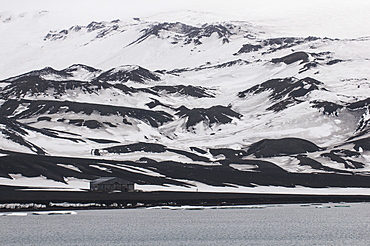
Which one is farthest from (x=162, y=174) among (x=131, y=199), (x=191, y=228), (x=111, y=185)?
(x=191, y=228)

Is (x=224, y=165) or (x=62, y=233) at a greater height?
(x=62, y=233)

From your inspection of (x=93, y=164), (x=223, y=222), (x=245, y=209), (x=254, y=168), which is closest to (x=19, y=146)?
(x=93, y=164)

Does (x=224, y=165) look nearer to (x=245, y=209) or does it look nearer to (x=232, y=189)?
(x=232, y=189)

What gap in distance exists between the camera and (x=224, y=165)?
602ft

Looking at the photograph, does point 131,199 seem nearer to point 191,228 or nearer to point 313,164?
point 191,228

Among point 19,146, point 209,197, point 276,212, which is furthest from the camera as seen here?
point 19,146

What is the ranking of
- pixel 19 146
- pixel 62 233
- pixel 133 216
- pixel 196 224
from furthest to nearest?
pixel 19 146 < pixel 133 216 < pixel 196 224 < pixel 62 233

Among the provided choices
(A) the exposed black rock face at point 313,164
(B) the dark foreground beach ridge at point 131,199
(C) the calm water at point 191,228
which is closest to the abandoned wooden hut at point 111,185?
(B) the dark foreground beach ridge at point 131,199

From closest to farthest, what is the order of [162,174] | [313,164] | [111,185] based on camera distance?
[111,185] → [162,174] → [313,164]

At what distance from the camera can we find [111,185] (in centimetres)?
12275

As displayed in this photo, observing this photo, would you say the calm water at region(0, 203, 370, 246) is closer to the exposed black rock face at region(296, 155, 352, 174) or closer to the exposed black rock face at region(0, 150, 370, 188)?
the exposed black rock face at region(0, 150, 370, 188)

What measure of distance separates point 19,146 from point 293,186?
7942 cm

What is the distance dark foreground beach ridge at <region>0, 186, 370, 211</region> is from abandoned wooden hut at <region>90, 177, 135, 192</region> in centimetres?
248

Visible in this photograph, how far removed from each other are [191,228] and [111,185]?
44273mm
